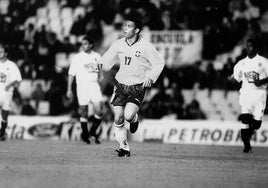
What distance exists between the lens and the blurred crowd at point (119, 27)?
69.4ft

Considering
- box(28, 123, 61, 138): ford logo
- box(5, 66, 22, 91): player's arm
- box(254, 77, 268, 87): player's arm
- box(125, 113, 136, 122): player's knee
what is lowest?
box(28, 123, 61, 138): ford logo

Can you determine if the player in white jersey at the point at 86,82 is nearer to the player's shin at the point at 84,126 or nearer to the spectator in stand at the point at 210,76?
the player's shin at the point at 84,126

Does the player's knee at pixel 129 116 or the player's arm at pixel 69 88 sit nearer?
the player's knee at pixel 129 116

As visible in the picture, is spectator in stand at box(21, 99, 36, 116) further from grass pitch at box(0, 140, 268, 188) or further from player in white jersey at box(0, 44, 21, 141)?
grass pitch at box(0, 140, 268, 188)

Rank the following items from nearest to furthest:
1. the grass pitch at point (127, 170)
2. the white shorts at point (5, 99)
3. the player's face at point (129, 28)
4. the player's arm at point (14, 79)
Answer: the grass pitch at point (127, 170), the player's face at point (129, 28), the player's arm at point (14, 79), the white shorts at point (5, 99)

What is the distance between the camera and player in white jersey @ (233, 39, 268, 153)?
14615 mm

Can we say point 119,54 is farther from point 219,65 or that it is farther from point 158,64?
point 219,65

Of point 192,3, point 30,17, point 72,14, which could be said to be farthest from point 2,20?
point 192,3

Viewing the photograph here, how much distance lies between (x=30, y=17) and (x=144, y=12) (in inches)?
175

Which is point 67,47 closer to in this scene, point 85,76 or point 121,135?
point 85,76

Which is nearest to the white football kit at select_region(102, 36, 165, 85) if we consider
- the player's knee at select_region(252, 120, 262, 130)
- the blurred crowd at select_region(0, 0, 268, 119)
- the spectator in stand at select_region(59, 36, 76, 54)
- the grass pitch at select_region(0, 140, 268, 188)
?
the grass pitch at select_region(0, 140, 268, 188)

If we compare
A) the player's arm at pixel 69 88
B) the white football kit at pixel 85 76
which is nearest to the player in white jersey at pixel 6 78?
the player's arm at pixel 69 88

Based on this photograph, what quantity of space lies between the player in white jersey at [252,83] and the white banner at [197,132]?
4.51 meters

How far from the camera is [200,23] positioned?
2205 cm
